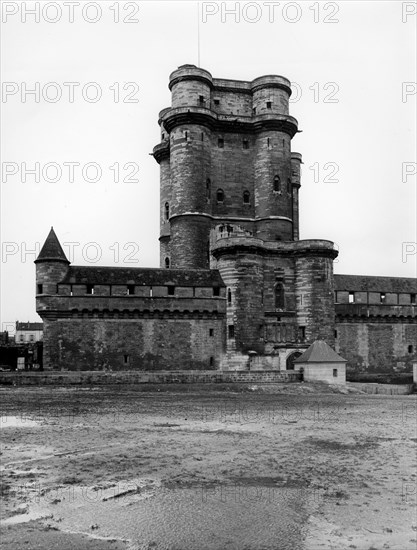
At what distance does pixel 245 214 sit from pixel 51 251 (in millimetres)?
15967

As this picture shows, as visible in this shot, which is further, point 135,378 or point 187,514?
point 135,378

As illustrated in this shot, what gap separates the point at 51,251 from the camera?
1560 inches

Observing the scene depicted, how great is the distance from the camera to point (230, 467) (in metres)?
12.1

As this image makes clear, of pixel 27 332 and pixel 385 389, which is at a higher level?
pixel 27 332

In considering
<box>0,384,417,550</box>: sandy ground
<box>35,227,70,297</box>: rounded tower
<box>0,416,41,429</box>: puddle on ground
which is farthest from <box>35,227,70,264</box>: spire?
<box>0,416,41,429</box>: puddle on ground

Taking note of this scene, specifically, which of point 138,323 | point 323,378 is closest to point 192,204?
point 138,323

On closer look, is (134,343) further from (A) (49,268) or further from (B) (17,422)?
(B) (17,422)

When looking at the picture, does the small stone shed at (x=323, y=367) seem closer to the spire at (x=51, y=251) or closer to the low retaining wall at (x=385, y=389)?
the low retaining wall at (x=385, y=389)

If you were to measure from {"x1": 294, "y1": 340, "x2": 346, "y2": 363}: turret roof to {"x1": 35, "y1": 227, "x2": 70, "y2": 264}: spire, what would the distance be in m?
16.4

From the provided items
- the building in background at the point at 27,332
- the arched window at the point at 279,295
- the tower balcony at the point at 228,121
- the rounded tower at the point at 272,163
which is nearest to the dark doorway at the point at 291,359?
the arched window at the point at 279,295

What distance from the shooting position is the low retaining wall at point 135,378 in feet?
103

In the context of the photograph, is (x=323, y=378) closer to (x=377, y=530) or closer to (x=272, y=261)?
(x=272, y=261)

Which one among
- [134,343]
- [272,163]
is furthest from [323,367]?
[272,163]

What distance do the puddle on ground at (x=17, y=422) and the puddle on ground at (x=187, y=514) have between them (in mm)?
7448
